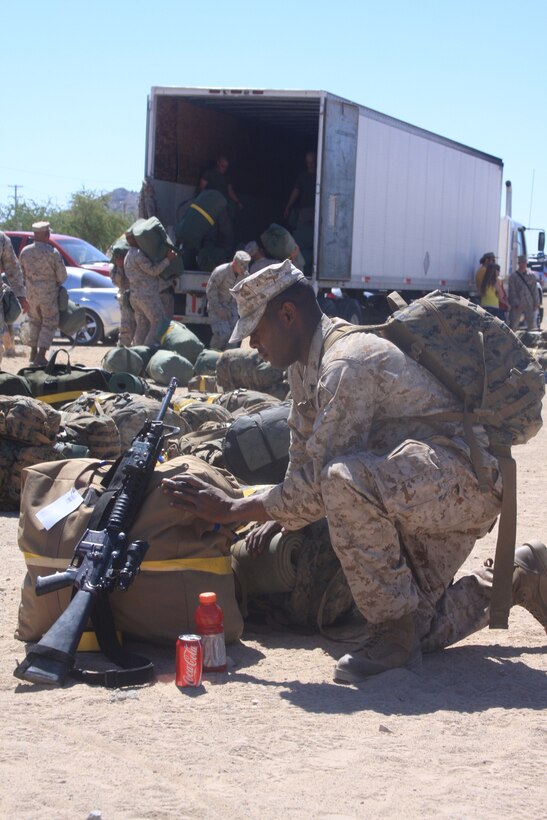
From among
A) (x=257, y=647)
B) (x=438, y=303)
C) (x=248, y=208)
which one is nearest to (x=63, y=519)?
(x=257, y=647)

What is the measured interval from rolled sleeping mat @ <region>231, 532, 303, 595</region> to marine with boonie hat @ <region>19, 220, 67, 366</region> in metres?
9.54

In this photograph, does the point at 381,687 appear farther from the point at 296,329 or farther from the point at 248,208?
the point at 248,208

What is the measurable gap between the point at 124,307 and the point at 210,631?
1093 centimetres

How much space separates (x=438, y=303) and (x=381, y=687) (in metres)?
1.41

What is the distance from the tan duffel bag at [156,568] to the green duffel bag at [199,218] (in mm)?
10426

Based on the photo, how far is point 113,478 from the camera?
411 centimetres

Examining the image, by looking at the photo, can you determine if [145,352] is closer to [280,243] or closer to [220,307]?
[220,307]

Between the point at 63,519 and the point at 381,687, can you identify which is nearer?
the point at 381,687

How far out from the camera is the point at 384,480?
3.72 meters

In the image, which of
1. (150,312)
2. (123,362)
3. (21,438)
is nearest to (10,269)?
(123,362)

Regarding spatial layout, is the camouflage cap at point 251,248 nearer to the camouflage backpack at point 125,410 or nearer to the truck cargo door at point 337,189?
the truck cargo door at point 337,189

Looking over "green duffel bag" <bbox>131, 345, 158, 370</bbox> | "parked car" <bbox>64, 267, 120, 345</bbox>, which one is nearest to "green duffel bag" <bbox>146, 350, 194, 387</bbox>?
"green duffel bag" <bbox>131, 345, 158, 370</bbox>

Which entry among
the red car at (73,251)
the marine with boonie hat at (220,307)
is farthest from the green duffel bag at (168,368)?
the red car at (73,251)

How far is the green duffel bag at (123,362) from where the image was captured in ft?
37.9
